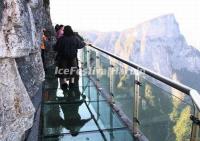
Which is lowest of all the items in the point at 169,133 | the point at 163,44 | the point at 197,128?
the point at 163,44

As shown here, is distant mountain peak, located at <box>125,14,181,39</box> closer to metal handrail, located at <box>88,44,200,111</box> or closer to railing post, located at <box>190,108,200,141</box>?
metal handrail, located at <box>88,44,200,111</box>

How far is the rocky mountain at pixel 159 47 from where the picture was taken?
468ft

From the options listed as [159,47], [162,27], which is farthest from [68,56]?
[162,27]

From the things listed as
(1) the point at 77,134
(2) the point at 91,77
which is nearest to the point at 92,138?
(1) the point at 77,134

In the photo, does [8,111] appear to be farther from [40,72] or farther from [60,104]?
[60,104]

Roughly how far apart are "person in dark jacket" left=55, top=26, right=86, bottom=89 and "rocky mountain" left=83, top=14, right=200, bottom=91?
127m

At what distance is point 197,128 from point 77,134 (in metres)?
2.96

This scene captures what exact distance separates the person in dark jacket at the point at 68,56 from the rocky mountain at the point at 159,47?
127 metres

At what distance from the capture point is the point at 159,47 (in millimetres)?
149750

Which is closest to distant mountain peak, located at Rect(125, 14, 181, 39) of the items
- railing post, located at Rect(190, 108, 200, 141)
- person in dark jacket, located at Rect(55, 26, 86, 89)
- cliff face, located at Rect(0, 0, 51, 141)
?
person in dark jacket, located at Rect(55, 26, 86, 89)

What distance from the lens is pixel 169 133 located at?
3869 mm

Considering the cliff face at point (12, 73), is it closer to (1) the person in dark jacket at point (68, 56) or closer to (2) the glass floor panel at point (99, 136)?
(2) the glass floor panel at point (99, 136)

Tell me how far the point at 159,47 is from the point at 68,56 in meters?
143

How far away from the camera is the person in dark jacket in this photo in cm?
888
